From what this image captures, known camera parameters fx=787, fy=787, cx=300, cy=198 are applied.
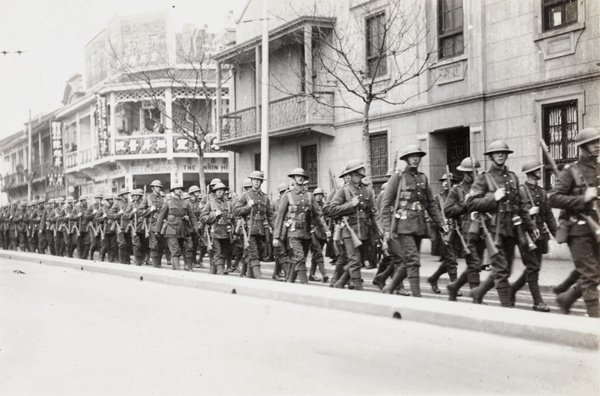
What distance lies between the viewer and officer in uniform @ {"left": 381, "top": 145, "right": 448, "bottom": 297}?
10406mm

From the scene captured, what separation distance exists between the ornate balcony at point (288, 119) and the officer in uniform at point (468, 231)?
1086 centimetres

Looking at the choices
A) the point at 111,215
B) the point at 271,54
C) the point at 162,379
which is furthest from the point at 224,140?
the point at 162,379

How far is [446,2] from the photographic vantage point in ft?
67.6

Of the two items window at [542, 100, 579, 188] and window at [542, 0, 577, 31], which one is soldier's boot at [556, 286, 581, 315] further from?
window at [542, 0, 577, 31]

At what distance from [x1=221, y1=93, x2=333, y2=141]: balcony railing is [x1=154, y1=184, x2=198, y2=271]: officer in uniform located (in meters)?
6.67

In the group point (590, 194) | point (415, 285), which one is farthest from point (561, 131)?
point (590, 194)

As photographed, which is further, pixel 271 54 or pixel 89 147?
pixel 89 147

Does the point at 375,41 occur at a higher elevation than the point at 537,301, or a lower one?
higher

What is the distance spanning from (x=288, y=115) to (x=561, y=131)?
34.1 ft

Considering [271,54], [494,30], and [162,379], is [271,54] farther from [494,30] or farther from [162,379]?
[162,379]

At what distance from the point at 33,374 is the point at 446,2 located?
16.5 m

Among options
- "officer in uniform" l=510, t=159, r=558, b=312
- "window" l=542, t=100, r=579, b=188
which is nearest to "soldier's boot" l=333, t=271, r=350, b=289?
"officer in uniform" l=510, t=159, r=558, b=312

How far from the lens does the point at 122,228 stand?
20.9m

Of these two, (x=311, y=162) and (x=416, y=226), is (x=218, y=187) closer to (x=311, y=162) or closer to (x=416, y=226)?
(x=416, y=226)
